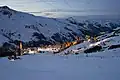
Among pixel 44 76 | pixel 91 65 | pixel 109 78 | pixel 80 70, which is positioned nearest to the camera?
pixel 109 78

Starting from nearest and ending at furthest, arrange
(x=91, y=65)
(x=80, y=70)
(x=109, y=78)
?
(x=109, y=78), (x=80, y=70), (x=91, y=65)

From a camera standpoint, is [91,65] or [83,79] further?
[91,65]

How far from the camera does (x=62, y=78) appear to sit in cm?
1362

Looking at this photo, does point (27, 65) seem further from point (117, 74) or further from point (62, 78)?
point (117, 74)

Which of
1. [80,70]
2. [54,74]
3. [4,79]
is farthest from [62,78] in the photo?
[4,79]

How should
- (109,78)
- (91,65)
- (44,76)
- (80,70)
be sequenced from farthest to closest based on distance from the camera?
(91,65) < (80,70) < (44,76) < (109,78)

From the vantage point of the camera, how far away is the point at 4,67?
17.1 metres

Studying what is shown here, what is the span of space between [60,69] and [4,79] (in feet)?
11.8

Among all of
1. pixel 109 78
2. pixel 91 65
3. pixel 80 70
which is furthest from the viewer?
pixel 91 65

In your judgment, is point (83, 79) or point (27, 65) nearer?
point (83, 79)

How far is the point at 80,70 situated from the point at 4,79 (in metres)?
4.43

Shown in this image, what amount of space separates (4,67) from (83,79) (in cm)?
615

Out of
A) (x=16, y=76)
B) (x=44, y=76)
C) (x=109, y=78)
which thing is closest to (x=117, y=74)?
(x=109, y=78)

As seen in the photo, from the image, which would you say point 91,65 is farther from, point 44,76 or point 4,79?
point 4,79
